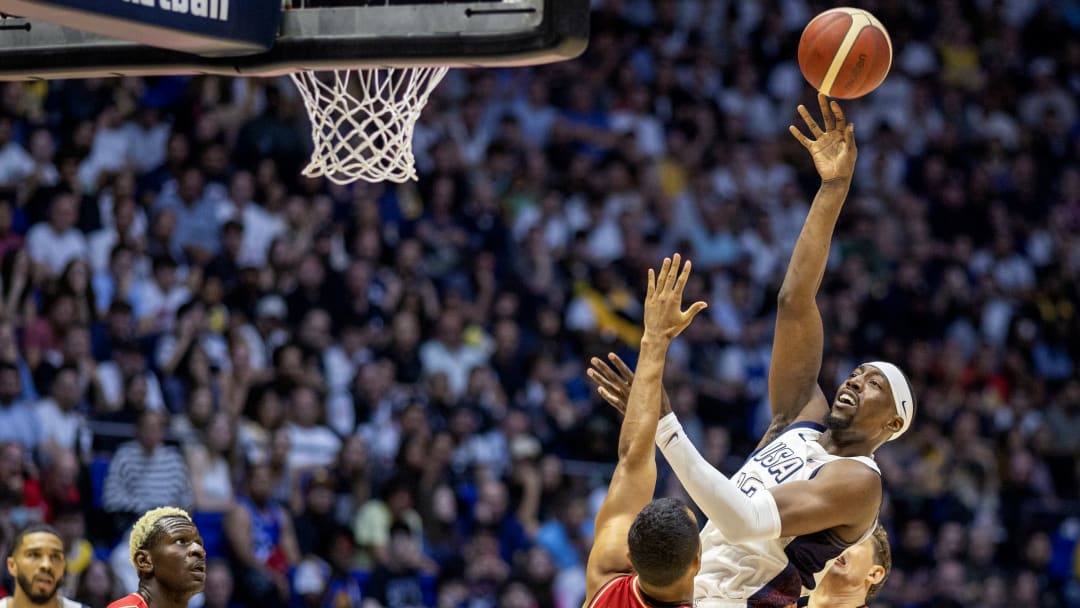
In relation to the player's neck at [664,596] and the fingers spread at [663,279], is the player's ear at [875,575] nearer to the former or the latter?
the fingers spread at [663,279]

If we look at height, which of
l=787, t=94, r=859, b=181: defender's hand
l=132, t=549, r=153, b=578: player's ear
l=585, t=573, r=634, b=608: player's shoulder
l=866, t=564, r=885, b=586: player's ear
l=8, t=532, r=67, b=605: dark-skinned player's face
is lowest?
l=8, t=532, r=67, b=605: dark-skinned player's face

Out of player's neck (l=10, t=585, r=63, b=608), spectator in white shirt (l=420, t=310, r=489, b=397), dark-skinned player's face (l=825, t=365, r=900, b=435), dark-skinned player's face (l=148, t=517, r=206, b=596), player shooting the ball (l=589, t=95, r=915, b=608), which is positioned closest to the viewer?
player shooting the ball (l=589, t=95, r=915, b=608)

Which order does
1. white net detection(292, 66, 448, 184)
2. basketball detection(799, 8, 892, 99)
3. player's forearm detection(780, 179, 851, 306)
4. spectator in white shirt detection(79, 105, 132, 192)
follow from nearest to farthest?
player's forearm detection(780, 179, 851, 306)
white net detection(292, 66, 448, 184)
basketball detection(799, 8, 892, 99)
spectator in white shirt detection(79, 105, 132, 192)

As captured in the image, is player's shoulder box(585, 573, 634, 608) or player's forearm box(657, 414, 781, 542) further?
player's forearm box(657, 414, 781, 542)

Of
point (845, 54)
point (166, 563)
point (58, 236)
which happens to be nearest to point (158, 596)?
point (166, 563)

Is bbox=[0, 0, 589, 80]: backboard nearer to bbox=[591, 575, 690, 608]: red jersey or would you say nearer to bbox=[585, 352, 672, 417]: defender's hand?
bbox=[585, 352, 672, 417]: defender's hand

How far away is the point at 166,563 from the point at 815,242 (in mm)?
2514

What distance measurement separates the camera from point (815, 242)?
5699 mm

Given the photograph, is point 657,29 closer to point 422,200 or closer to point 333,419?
point 422,200

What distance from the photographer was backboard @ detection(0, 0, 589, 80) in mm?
4656

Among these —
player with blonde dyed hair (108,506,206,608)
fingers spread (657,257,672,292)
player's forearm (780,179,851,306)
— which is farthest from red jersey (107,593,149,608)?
player's forearm (780,179,851,306)

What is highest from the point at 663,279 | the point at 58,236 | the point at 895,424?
the point at 663,279

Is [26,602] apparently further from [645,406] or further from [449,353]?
[449,353]

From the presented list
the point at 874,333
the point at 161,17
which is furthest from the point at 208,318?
the point at 874,333
